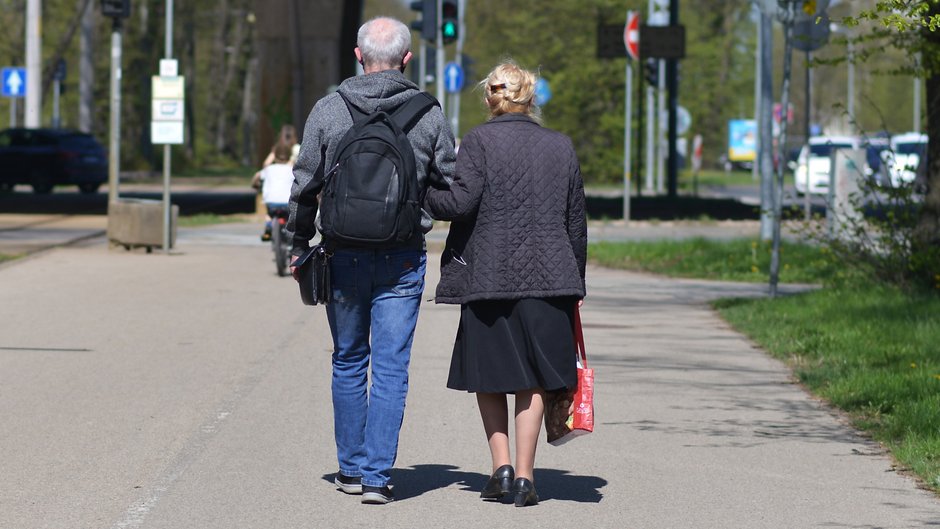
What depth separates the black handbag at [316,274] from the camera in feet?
22.6

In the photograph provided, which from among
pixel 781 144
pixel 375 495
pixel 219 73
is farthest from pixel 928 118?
pixel 219 73

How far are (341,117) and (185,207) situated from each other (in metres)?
27.3

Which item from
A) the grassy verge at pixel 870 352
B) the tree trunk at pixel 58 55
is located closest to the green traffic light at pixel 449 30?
the grassy verge at pixel 870 352

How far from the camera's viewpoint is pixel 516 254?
6793mm

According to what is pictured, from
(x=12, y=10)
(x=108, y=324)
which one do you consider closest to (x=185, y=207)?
(x=108, y=324)

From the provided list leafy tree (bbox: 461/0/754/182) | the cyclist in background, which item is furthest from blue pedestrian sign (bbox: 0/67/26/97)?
the cyclist in background

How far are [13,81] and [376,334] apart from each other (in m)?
36.1

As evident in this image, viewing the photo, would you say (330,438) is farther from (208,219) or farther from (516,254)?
(208,219)

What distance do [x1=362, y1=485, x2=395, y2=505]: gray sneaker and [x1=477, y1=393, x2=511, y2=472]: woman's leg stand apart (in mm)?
431

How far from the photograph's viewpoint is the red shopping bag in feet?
22.9

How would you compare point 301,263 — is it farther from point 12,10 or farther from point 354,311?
point 12,10

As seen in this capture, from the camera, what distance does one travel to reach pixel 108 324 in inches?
523

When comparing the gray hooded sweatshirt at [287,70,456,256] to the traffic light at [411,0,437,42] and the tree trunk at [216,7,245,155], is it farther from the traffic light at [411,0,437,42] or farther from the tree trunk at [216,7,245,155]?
the tree trunk at [216,7,245,155]

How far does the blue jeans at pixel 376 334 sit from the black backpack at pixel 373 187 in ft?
0.56
